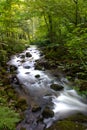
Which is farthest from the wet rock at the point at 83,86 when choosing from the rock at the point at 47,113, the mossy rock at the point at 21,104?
the mossy rock at the point at 21,104

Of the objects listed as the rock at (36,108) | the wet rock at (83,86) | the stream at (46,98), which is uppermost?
the wet rock at (83,86)

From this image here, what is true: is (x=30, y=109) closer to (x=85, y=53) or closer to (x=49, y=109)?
(x=49, y=109)

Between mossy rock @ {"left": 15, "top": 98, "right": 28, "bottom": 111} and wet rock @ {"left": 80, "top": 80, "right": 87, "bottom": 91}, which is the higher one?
wet rock @ {"left": 80, "top": 80, "right": 87, "bottom": 91}

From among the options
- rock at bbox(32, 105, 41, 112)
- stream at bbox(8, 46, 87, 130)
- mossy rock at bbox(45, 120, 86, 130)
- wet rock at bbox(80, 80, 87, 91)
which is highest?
wet rock at bbox(80, 80, 87, 91)

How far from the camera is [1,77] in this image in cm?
1069

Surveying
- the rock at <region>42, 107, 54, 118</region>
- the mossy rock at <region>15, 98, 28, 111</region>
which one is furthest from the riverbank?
the mossy rock at <region>15, 98, 28, 111</region>

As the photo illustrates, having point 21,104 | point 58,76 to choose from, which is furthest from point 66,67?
point 21,104

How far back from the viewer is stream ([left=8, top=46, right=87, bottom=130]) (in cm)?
652

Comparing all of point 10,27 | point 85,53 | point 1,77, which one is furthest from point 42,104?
point 10,27

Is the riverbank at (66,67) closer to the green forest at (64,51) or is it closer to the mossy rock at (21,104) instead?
the green forest at (64,51)

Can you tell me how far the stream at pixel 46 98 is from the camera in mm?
6516

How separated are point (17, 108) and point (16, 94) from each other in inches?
58.2

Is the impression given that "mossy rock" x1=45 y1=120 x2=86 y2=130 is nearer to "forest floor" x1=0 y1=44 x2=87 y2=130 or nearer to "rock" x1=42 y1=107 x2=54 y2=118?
"forest floor" x1=0 y1=44 x2=87 y2=130

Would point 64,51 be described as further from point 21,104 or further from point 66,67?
point 21,104
